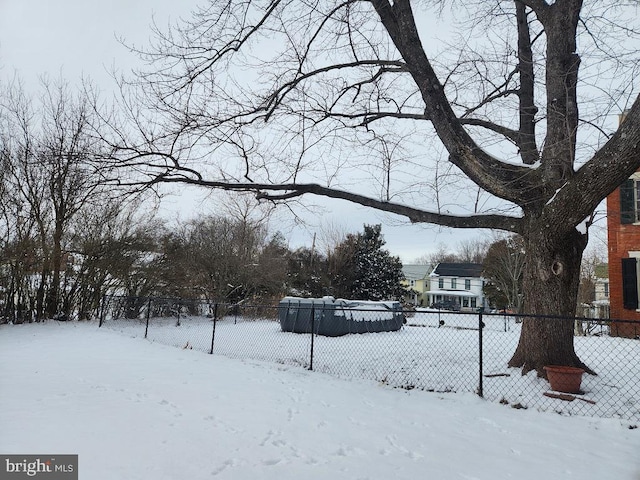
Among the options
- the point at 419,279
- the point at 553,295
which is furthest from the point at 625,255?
the point at 419,279

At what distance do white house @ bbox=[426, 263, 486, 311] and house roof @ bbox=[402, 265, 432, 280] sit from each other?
4335 millimetres

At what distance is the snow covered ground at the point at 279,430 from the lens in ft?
8.58

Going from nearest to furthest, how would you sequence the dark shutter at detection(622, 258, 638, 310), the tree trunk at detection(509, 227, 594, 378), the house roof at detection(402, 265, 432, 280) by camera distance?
the tree trunk at detection(509, 227, 594, 378) < the dark shutter at detection(622, 258, 638, 310) < the house roof at detection(402, 265, 432, 280)

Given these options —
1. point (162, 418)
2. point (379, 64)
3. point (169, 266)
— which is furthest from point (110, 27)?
point (169, 266)

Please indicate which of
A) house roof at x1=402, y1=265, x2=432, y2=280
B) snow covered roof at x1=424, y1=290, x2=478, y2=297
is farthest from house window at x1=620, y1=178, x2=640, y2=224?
house roof at x1=402, y1=265, x2=432, y2=280

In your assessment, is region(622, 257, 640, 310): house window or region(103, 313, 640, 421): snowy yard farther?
region(622, 257, 640, 310): house window

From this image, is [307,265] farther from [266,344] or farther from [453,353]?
[453,353]

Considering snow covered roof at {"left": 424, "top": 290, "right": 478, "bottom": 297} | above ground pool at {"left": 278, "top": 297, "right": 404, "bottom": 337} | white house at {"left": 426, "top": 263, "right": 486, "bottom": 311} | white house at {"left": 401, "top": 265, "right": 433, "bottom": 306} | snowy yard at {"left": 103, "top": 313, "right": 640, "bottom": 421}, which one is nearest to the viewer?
snowy yard at {"left": 103, "top": 313, "right": 640, "bottom": 421}

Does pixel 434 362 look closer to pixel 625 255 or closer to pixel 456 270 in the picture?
pixel 625 255

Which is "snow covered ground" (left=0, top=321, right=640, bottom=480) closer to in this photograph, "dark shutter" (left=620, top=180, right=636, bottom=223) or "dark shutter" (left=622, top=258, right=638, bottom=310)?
"dark shutter" (left=622, top=258, right=638, bottom=310)

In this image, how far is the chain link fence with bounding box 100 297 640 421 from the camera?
475cm

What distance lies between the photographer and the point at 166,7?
561 cm

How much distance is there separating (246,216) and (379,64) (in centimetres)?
1362

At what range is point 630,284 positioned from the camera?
11258mm
